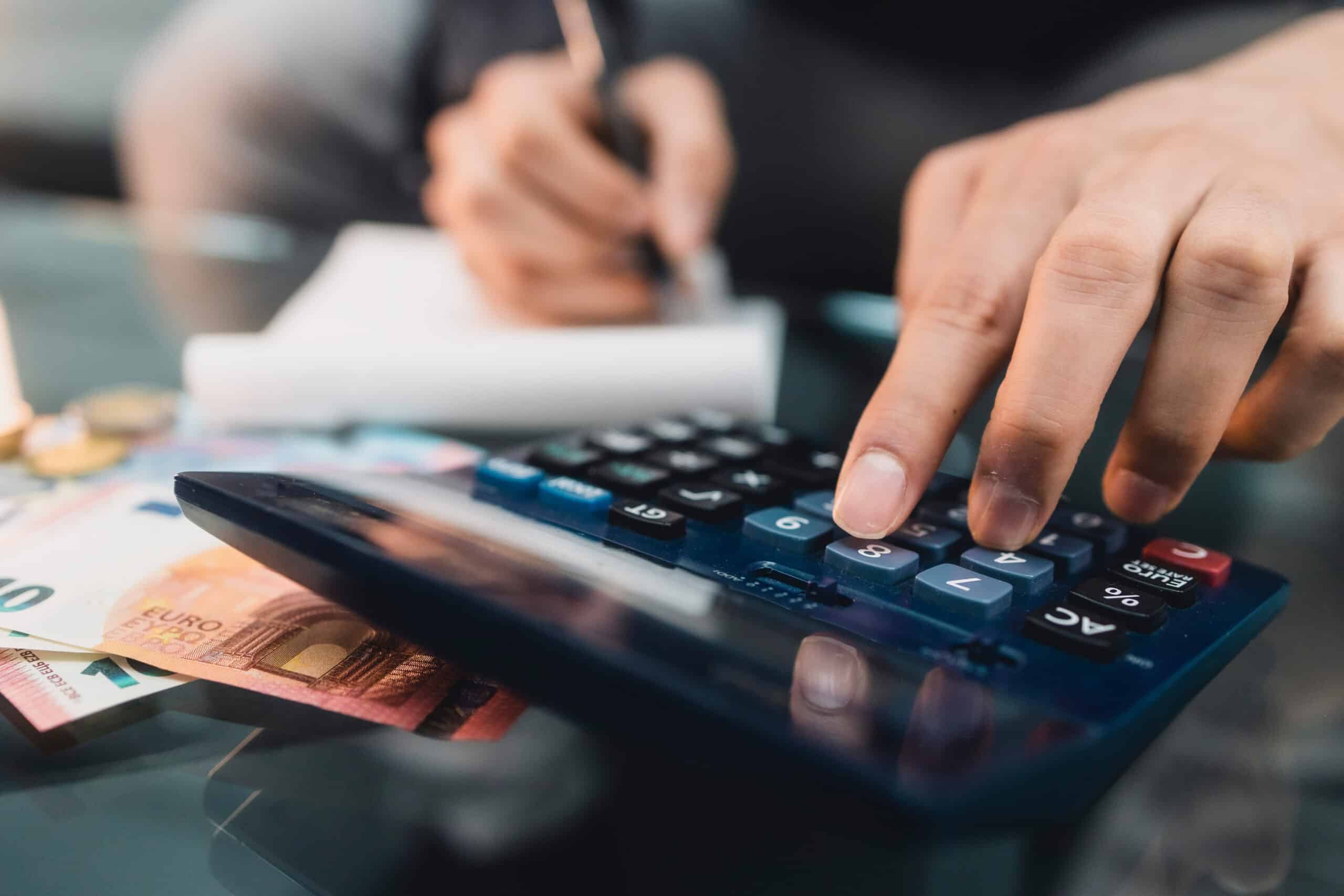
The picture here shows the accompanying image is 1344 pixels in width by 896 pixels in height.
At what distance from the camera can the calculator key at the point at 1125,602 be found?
28cm

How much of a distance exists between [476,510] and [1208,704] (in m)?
0.26

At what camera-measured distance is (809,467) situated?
41cm

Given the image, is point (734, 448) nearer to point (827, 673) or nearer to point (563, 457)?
point (563, 457)

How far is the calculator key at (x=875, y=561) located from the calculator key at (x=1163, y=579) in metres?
0.07

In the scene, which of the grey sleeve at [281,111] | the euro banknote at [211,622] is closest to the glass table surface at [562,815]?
the euro banknote at [211,622]

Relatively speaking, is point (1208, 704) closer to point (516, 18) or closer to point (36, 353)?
point (36, 353)

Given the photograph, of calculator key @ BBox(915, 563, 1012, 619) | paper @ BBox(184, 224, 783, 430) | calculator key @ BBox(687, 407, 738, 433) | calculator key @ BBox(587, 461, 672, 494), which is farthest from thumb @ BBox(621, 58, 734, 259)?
calculator key @ BBox(915, 563, 1012, 619)

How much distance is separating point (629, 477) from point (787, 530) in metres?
0.08

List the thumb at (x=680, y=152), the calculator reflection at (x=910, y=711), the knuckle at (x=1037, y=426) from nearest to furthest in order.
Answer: the calculator reflection at (x=910, y=711), the knuckle at (x=1037, y=426), the thumb at (x=680, y=152)

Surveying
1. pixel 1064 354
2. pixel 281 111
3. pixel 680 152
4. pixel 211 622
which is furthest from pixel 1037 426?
pixel 281 111

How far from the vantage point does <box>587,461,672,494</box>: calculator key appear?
→ 37 cm

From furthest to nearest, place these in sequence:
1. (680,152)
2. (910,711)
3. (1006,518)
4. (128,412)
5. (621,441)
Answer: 1. (680,152)
2. (128,412)
3. (621,441)
4. (1006,518)
5. (910,711)

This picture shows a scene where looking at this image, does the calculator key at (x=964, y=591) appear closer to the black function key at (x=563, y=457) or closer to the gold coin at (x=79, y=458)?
the black function key at (x=563, y=457)

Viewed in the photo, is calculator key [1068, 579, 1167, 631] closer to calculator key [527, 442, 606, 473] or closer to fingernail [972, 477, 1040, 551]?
fingernail [972, 477, 1040, 551]
